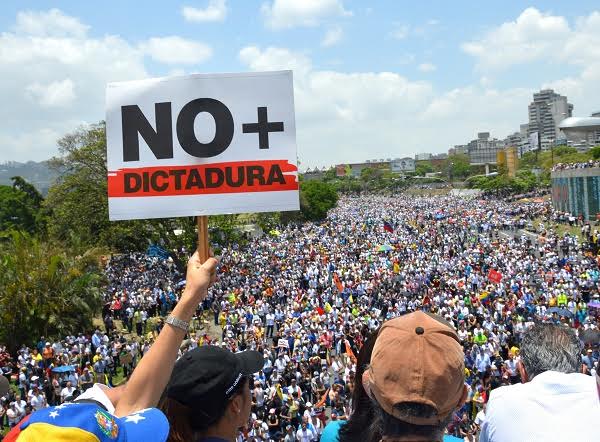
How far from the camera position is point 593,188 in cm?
4141

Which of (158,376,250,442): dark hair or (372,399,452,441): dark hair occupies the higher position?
(372,399,452,441): dark hair

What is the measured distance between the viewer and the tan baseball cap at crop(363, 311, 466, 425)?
5.04 feet

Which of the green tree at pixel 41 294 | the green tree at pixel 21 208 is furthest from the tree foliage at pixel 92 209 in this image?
the green tree at pixel 21 208

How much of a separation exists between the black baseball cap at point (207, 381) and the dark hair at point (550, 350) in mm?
1288

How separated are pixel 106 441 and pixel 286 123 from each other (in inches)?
78.1

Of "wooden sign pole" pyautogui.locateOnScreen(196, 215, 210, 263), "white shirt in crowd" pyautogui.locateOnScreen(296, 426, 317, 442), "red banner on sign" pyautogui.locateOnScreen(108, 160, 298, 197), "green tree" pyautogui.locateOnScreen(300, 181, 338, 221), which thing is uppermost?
"red banner on sign" pyautogui.locateOnScreen(108, 160, 298, 197)

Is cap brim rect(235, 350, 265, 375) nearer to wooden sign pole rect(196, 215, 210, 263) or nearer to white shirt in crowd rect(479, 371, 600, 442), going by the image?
wooden sign pole rect(196, 215, 210, 263)

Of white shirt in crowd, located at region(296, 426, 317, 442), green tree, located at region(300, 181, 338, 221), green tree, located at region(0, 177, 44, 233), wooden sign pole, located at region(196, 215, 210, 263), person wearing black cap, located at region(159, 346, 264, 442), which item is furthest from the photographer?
green tree, located at region(300, 181, 338, 221)

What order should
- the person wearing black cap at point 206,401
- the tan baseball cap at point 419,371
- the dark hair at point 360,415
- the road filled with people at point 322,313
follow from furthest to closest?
the road filled with people at point 322,313 → the dark hair at point 360,415 → the person wearing black cap at point 206,401 → the tan baseball cap at point 419,371

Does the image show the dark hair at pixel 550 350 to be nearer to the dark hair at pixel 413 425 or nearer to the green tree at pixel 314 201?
the dark hair at pixel 413 425

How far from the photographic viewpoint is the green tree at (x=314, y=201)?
204 feet

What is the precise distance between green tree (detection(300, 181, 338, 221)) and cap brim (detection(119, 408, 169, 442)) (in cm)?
5807

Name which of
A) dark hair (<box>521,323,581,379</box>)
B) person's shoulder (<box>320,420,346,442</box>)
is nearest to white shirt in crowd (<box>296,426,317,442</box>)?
dark hair (<box>521,323,581,379</box>)

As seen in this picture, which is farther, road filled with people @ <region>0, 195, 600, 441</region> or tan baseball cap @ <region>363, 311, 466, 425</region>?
road filled with people @ <region>0, 195, 600, 441</region>
